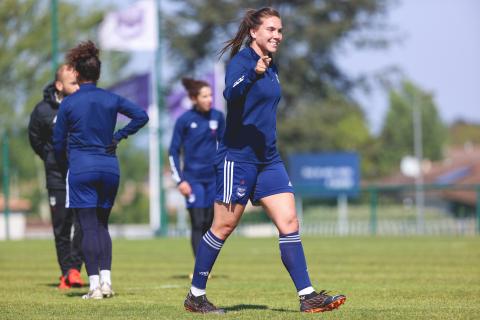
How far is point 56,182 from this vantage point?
10.6 m

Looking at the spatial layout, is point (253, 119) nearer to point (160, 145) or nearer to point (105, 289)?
point (105, 289)

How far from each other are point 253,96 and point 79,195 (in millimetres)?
2183

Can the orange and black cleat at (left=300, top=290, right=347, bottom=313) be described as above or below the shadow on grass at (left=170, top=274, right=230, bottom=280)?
above

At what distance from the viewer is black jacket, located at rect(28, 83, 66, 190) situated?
10.6m

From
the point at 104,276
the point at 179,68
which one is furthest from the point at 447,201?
the point at 104,276

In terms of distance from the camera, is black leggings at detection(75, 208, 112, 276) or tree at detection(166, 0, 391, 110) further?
tree at detection(166, 0, 391, 110)

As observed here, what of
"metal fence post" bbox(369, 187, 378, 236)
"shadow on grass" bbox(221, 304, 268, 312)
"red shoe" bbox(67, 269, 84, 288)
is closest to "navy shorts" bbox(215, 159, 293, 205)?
"shadow on grass" bbox(221, 304, 268, 312)

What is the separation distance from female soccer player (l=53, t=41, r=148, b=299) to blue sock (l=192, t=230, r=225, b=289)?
1.44 m

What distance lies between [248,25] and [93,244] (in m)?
2.55

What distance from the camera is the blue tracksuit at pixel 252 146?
296 inches

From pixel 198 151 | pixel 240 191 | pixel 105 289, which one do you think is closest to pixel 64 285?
pixel 105 289

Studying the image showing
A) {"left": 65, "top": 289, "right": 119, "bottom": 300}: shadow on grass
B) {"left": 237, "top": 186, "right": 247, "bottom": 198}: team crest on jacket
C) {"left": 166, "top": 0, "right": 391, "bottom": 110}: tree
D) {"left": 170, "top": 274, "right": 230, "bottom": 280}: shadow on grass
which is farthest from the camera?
{"left": 166, "top": 0, "right": 391, "bottom": 110}: tree

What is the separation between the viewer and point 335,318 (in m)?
7.10

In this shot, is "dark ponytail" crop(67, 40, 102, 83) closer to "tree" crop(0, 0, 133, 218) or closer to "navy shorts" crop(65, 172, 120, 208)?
"navy shorts" crop(65, 172, 120, 208)
